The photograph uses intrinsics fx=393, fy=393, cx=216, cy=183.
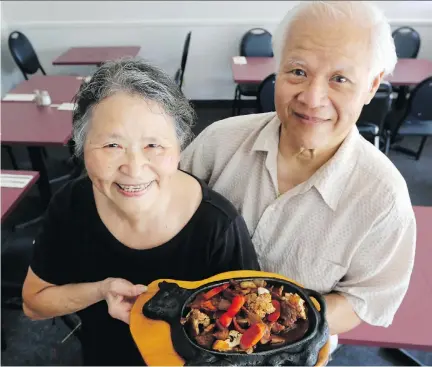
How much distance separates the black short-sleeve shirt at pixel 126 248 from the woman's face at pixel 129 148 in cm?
18

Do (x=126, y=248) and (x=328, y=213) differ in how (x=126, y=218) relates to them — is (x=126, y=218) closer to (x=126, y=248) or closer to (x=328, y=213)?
(x=126, y=248)

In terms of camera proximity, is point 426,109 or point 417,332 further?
point 426,109

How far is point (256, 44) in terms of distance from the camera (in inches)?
182

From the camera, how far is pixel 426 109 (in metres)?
3.33

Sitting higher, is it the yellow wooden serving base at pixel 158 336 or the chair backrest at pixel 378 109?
the yellow wooden serving base at pixel 158 336

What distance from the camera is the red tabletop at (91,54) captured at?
14.5 ft

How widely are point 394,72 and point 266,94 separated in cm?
164

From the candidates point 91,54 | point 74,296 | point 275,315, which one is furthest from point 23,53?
point 275,315

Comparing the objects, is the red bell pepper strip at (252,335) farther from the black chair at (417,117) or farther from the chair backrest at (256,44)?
the chair backrest at (256,44)

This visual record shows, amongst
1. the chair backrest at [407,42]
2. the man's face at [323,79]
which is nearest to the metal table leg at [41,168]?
the man's face at [323,79]

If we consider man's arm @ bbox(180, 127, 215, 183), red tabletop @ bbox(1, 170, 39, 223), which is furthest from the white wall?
man's arm @ bbox(180, 127, 215, 183)

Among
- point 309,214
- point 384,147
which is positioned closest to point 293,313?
point 309,214

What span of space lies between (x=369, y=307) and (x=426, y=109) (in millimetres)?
2718

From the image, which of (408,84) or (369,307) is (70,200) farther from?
(408,84)
